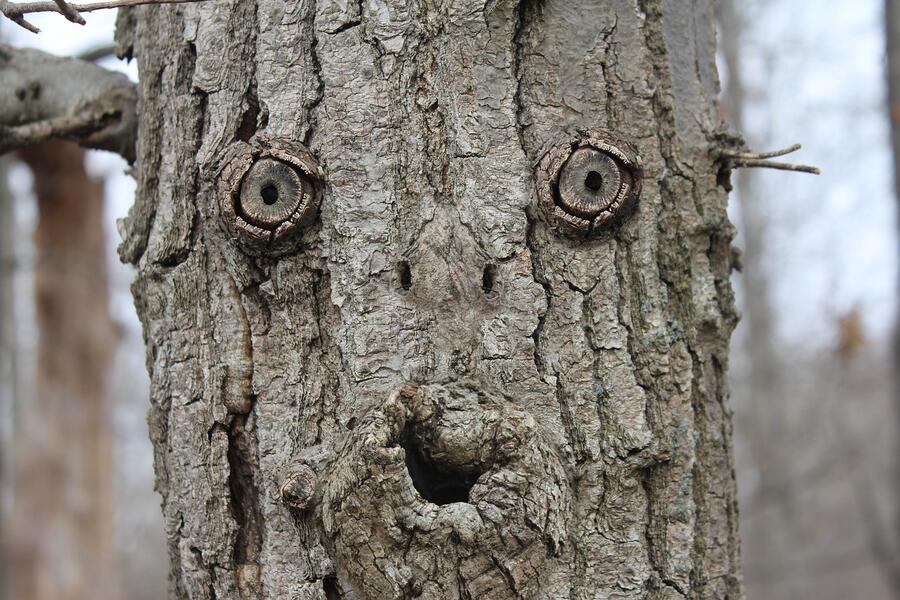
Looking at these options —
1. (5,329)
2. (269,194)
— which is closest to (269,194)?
(269,194)

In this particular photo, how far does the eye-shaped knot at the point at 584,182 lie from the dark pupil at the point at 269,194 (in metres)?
0.41

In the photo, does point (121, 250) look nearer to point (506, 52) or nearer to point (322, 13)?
point (322, 13)

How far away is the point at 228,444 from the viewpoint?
1.22m

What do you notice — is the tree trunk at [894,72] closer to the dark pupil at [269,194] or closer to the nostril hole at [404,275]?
the nostril hole at [404,275]

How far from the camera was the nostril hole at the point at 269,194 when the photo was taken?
118cm

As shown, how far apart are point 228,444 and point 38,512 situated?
6.56 metres

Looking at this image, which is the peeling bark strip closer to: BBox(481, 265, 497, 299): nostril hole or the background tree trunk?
BBox(481, 265, 497, 299): nostril hole

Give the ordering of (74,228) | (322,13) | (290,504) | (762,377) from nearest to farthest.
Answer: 1. (290,504)
2. (322,13)
3. (74,228)
4. (762,377)

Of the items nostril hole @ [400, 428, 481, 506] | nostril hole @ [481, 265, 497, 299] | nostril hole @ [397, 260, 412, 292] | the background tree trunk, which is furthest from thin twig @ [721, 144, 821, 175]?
the background tree trunk

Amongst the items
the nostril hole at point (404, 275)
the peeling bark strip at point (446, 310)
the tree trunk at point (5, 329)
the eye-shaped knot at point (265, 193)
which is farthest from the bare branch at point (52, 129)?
the tree trunk at point (5, 329)

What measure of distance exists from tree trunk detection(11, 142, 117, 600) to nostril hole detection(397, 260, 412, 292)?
586cm

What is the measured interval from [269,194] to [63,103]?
0.73 m

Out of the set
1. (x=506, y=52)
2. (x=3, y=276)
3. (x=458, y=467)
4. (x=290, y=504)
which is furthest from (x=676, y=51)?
(x=3, y=276)

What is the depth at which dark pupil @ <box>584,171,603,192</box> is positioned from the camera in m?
1.20
